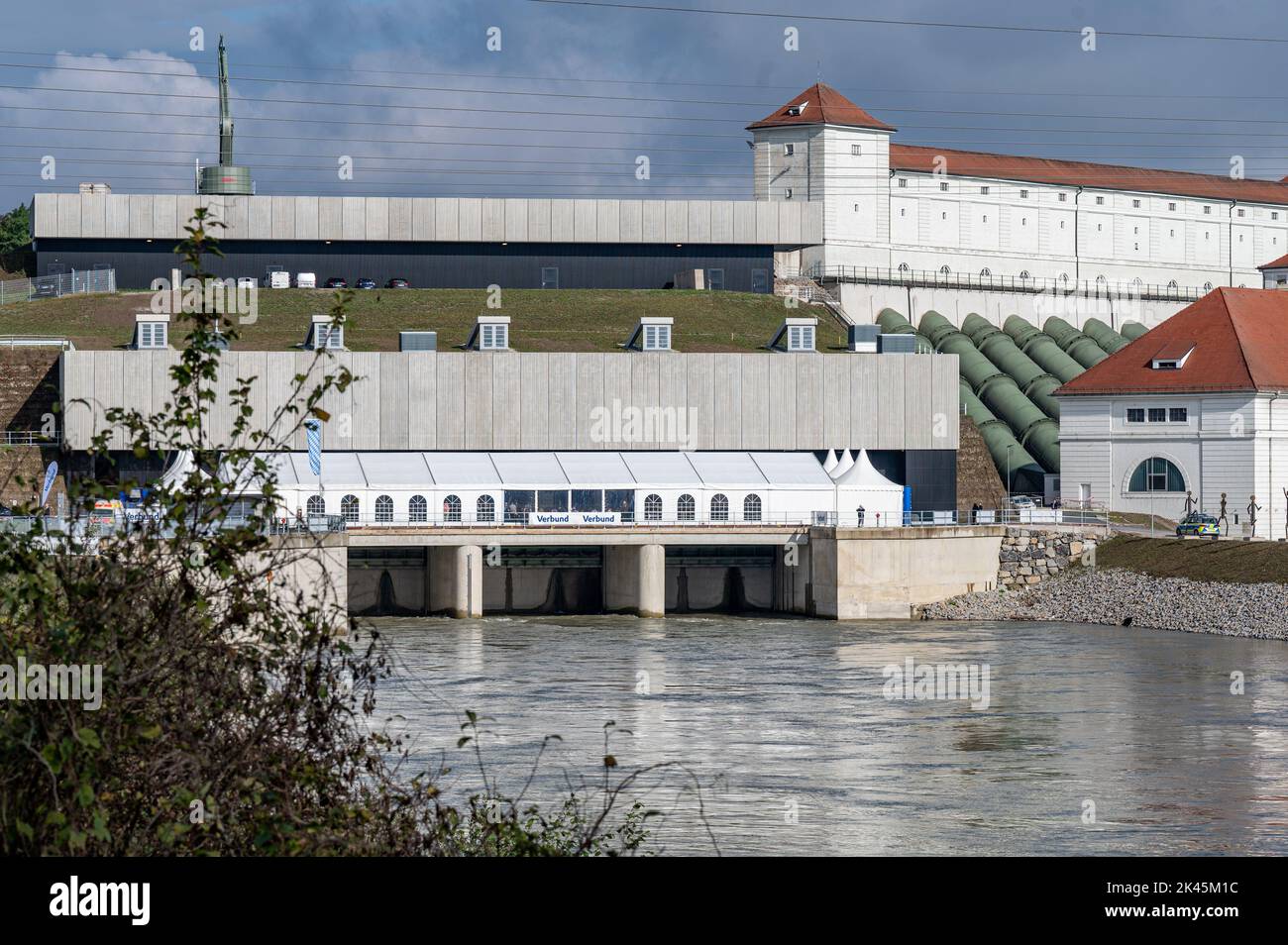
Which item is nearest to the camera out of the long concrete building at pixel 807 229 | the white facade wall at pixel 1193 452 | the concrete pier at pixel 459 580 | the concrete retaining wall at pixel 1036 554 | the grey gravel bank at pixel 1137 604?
the grey gravel bank at pixel 1137 604

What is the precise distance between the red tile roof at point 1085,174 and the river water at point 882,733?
6421 cm

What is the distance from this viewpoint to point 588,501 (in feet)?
223

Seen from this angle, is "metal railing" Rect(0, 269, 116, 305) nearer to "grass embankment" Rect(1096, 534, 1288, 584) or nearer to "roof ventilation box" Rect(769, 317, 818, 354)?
"roof ventilation box" Rect(769, 317, 818, 354)

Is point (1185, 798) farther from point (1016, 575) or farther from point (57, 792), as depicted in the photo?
point (1016, 575)

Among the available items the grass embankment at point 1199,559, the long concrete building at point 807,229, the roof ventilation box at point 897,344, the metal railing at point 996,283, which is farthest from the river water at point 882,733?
the metal railing at point 996,283

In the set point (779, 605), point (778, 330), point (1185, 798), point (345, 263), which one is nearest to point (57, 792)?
point (1185, 798)

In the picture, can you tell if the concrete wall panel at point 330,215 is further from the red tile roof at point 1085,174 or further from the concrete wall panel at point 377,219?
the red tile roof at point 1085,174

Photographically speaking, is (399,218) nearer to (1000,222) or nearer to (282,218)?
(282,218)

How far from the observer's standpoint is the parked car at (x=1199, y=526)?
6606 centimetres

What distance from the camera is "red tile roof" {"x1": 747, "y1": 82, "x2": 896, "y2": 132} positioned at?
112 m

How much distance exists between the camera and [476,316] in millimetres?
87438

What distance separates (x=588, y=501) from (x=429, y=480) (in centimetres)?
616

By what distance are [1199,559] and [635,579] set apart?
66.7ft
